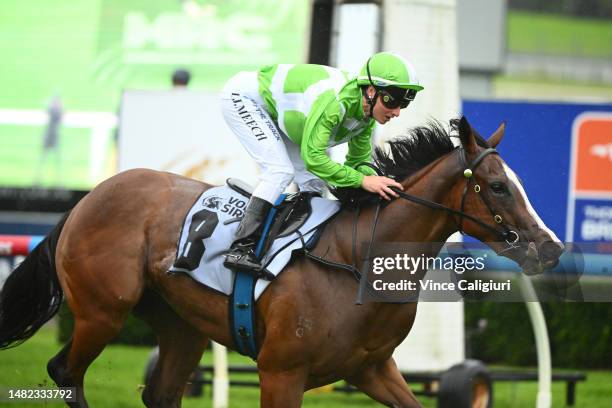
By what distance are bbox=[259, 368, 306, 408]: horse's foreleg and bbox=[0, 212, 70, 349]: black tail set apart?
1404 mm

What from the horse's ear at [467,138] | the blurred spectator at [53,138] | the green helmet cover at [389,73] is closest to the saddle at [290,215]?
the green helmet cover at [389,73]

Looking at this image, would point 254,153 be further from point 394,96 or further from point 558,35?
point 558,35

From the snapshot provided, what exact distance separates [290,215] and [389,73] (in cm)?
73

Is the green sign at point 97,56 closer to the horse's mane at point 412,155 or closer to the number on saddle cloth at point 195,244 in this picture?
the number on saddle cloth at point 195,244

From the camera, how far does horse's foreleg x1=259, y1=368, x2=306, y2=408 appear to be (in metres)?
4.26

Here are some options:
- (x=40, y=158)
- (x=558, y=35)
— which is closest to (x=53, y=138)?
(x=40, y=158)

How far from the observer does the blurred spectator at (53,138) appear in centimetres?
1223

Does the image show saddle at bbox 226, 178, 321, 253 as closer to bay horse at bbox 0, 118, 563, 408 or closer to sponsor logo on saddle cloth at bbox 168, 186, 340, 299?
sponsor logo on saddle cloth at bbox 168, 186, 340, 299

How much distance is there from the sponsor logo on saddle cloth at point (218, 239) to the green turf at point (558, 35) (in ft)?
98.4

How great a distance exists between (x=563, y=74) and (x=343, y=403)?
2569 cm

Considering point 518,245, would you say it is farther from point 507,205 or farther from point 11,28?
point 11,28

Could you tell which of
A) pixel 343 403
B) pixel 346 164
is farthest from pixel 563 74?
pixel 346 164

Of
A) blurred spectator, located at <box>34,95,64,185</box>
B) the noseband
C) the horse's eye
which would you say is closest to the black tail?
the noseband

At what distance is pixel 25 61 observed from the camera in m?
12.5
